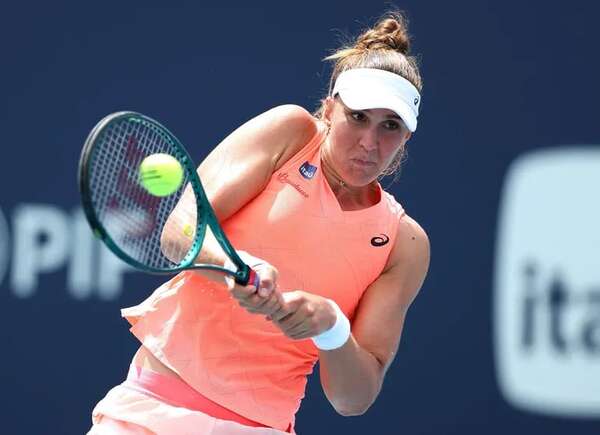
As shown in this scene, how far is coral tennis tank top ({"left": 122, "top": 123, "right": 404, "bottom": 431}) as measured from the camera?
2727 millimetres

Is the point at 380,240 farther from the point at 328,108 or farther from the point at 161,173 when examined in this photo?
the point at 161,173

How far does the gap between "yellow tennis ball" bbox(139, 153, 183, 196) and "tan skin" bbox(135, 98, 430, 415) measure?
0.16 m

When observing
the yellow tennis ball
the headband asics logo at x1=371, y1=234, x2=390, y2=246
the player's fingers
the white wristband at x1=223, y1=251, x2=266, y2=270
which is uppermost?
the yellow tennis ball

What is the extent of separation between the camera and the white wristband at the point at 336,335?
8.54 ft

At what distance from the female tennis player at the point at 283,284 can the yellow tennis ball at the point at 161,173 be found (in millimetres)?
143

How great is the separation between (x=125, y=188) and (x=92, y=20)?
2417mm

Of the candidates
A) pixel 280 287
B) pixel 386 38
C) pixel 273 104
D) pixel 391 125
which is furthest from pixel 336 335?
pixel 273 104

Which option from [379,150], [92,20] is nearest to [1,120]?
[92,20]

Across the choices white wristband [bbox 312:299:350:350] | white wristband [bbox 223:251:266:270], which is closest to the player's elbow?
white wristband [bbox 312:299:350:350]

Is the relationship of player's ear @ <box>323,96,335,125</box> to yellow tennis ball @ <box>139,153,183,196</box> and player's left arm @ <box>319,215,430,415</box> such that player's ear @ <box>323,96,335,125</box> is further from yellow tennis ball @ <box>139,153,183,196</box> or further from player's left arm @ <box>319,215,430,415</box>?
yellow tennis ball @ <box>139,153,183,196</box>

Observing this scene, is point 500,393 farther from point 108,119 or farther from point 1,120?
point 108,119

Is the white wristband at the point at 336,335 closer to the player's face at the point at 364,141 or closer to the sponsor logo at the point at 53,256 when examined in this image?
the player's face at the point at 364,141

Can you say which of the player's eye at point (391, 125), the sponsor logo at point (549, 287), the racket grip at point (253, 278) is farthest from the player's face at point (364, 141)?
the sponsor logo at point (549, 287)

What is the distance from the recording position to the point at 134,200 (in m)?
2.59
